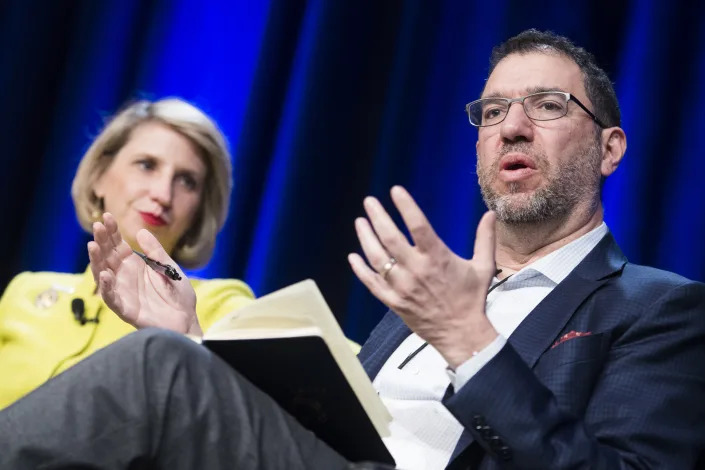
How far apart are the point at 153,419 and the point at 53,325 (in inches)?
48.9

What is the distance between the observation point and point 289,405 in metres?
1.13

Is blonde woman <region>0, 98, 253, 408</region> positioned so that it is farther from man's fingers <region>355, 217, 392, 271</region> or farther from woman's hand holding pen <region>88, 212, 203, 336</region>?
man's fingers <region>355, 217, 392, 271</region>

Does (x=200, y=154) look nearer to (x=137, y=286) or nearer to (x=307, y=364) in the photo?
(x=137, y=286)

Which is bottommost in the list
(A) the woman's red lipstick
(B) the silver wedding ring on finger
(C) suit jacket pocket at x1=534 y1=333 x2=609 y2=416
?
(A) the woman's red lipstick

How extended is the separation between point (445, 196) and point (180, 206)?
0.72 meters

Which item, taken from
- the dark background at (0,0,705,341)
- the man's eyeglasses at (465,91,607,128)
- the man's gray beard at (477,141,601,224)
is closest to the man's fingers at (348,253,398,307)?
the man's gray beard at (477,141,601,224)

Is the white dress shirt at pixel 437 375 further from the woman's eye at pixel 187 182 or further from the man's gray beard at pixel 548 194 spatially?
the woman's eye at pixel 187 182

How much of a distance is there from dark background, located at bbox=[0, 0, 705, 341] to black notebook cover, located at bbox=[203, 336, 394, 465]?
1184 mm

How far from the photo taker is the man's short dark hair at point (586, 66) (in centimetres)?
172

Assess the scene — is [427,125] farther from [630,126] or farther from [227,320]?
[227,320]

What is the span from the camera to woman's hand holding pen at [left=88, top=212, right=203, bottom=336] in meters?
1.44

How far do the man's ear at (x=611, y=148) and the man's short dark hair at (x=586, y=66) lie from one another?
0.02 meters

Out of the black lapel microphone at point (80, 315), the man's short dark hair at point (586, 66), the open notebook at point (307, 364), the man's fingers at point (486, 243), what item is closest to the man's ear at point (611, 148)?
the man's short dark hair at point (586, 66)

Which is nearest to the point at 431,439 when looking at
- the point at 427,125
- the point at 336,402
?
the point at 336,402
